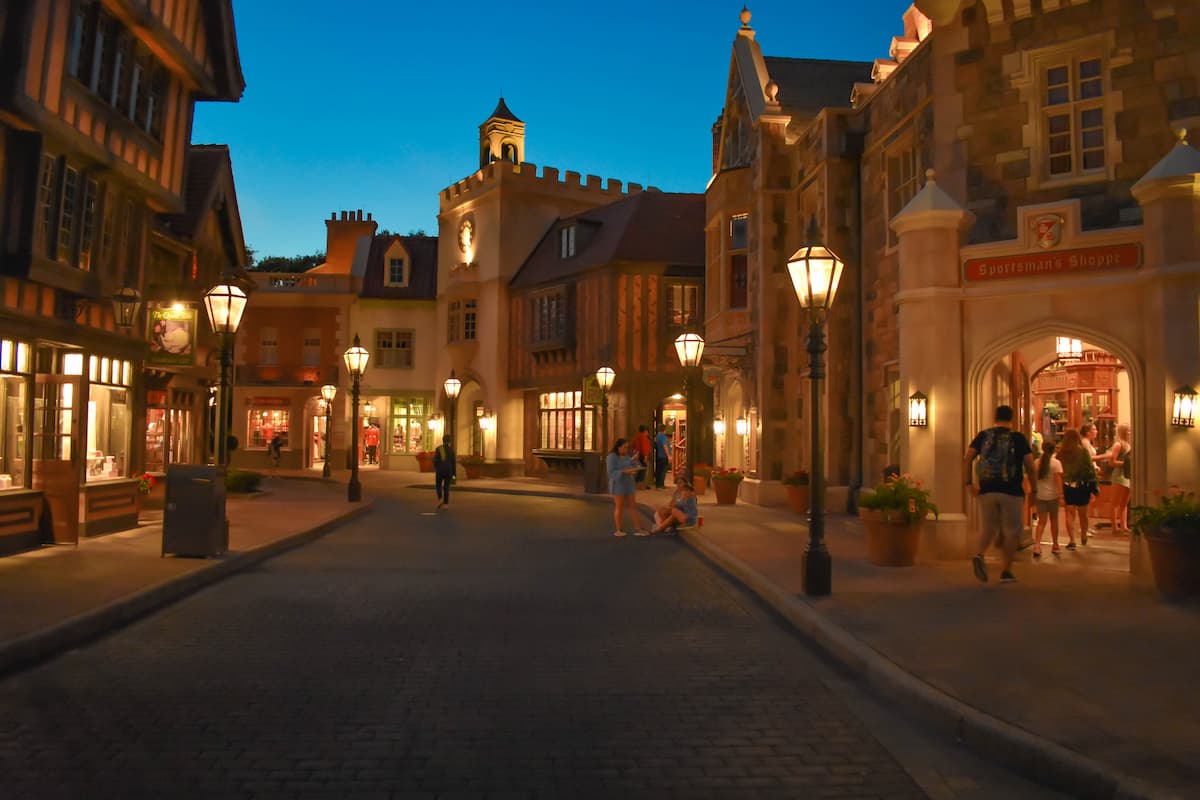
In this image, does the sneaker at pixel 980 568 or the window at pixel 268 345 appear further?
the window at pixel 268 345

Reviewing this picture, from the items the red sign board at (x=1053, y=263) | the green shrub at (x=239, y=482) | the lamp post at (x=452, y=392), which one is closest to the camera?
the red sign board at (x=1053, y=263)

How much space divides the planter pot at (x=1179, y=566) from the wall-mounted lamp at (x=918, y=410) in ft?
11.1

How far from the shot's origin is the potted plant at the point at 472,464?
35.3 m

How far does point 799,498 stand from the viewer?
62.5ft

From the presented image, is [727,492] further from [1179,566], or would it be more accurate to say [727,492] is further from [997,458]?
[1179,566]

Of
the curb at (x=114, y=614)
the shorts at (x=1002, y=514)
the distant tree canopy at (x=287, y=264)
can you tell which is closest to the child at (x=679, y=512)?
the curb at (x=114, y=614)

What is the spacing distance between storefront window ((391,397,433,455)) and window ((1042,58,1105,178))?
3304 centimetres

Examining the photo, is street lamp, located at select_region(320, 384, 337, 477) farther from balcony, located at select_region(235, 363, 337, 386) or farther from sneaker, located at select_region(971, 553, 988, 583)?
sneaker, located at select_region(971, 553, 988, 583)

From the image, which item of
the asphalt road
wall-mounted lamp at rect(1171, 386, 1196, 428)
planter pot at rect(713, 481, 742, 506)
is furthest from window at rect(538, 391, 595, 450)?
wall-mounted lamp at rect(1171, 386, 1196, 428)

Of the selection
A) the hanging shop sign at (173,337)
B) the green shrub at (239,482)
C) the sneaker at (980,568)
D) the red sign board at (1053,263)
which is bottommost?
the sneaker at (980,568)

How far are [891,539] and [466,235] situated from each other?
30194mm

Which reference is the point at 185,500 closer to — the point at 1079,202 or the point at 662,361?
the point at 1079,202

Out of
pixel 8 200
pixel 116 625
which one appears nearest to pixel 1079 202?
pixel 116 625

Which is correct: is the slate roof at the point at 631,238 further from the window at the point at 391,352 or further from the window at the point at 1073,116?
the window at the point at 1073,116
